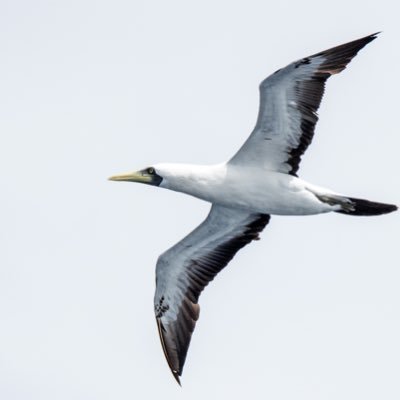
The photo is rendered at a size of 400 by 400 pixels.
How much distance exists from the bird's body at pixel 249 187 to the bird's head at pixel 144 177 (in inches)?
11.0

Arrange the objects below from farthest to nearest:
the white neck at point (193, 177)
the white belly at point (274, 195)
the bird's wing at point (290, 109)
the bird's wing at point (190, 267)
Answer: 1. the bird's wing at point (190, 267)
2. the white neck at point (193, 177)
3. the white belly at point (274, 195)
4. the bird's wing at point (290, 109)

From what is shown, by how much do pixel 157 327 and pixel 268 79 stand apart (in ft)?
19.6

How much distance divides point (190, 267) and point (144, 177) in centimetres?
254

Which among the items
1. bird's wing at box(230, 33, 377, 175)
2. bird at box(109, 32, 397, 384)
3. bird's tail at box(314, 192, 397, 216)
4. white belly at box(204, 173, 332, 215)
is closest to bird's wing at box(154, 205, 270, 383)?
bird at box(109, 32, 397, 384)

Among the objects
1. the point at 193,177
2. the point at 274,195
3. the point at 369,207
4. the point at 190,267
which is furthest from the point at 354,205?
the point at 190,267

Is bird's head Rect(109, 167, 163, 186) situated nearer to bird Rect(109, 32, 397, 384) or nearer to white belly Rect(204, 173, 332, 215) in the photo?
bird Rect(109, 32, 397, 384)

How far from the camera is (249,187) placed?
2212 cm

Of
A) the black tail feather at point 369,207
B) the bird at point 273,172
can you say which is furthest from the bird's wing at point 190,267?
the black tail feather at point 369,207

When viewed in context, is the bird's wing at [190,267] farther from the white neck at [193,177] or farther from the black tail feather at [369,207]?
the black tail feather at [369,207]

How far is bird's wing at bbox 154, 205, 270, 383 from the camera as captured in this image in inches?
944

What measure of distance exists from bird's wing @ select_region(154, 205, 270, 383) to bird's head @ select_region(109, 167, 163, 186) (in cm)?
176

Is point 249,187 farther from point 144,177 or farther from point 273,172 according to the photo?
point 144,177

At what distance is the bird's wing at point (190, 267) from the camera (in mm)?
23984

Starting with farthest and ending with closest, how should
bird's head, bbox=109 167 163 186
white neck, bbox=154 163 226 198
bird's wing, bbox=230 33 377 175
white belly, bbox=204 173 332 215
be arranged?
bird's head, bbox=109 167 163 186
white neck, bbox=154 163 226 198
white belly, bbox=204 173 332 215
bird's wing, bbox=230 33 377 175
